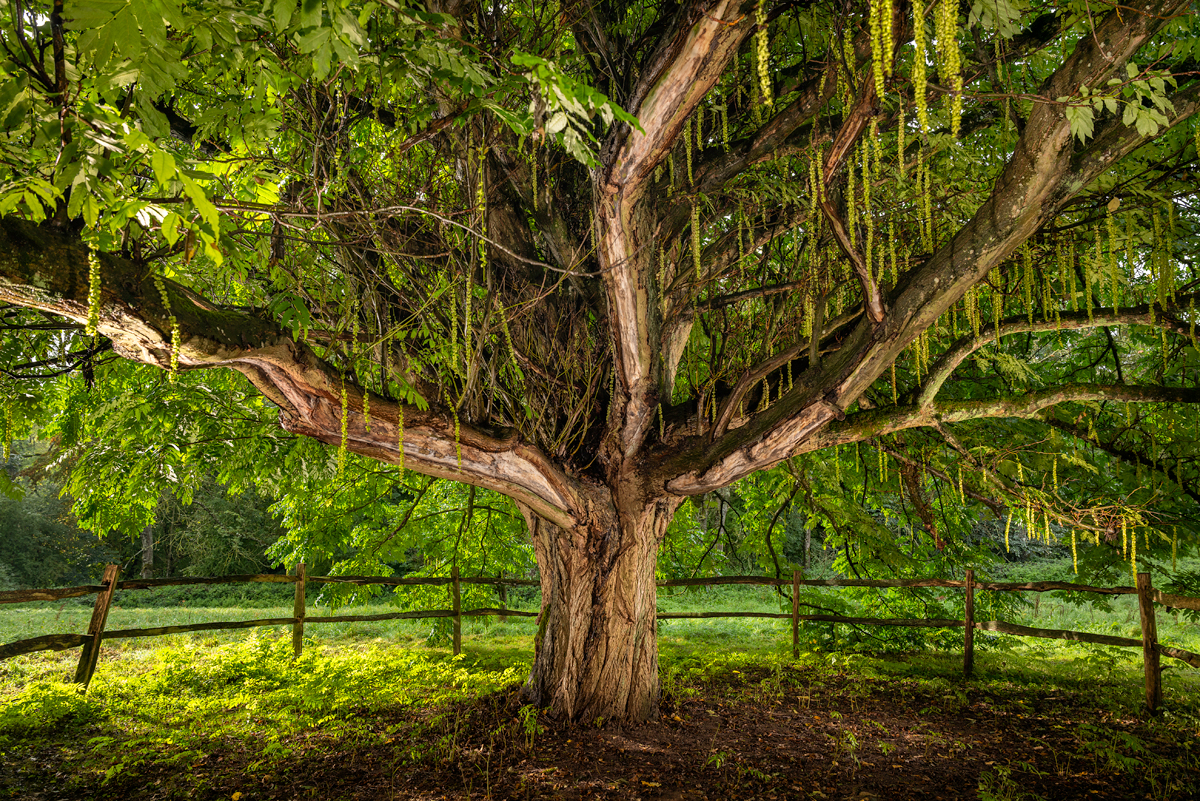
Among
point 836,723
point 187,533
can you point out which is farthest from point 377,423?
point 187,533

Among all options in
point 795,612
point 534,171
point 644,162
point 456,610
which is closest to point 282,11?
point 644,162

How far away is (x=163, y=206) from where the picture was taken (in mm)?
1939

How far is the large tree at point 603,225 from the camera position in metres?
2.23

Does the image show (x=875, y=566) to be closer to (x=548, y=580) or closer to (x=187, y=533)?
(x=548, y=580)

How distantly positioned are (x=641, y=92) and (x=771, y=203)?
2145mm

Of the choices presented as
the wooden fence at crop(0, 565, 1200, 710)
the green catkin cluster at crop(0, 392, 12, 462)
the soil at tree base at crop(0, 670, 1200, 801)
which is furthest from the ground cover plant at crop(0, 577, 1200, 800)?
the green catkin cluster at crop(0, 392, 12, 462)

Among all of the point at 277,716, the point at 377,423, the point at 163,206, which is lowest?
the point at 277,716

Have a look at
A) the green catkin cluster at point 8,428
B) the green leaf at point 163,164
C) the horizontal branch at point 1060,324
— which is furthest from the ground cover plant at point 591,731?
the green leaf at point 163,164

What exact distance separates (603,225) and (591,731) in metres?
3.37

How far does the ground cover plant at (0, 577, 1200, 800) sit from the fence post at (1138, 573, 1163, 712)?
5.1 inches

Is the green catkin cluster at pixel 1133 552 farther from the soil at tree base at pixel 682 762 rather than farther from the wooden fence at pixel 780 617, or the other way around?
the soil at tree base at pixel 682 762

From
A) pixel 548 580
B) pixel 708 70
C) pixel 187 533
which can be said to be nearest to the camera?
pixel 708 70

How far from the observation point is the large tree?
2.23 m

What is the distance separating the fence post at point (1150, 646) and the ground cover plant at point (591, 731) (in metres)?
0.13
